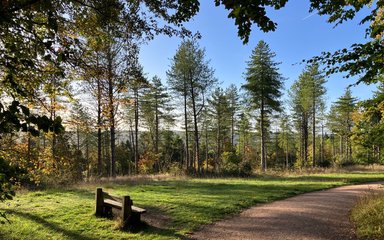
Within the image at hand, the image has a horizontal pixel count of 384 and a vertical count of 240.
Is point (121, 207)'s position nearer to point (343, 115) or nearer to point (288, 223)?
point (288, 223)

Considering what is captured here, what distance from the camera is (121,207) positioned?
7184mm

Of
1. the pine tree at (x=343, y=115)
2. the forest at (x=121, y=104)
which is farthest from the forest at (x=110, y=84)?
the pine tree at (x=343, y=115)

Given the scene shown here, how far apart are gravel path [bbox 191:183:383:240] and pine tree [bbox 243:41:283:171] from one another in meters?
16.5

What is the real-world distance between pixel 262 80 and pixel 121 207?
20.4 metres

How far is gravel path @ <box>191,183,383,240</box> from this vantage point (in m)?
6.33

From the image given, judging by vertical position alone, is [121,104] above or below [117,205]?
above

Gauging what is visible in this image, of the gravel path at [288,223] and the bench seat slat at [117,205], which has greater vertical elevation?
the bench seat slat at [117,205]

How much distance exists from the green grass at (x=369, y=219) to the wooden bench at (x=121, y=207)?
192 inches

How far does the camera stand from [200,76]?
24.2m

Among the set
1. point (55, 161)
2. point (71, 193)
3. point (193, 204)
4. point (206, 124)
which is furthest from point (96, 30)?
point (206, 124)

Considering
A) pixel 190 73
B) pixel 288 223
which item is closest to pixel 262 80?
pixel 190 73

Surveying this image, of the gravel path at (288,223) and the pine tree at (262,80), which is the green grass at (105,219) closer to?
the gravel path at (288,223)

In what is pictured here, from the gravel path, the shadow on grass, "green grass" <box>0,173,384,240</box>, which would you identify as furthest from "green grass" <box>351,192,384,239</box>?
the shadow on grass

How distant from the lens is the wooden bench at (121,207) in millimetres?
6840
